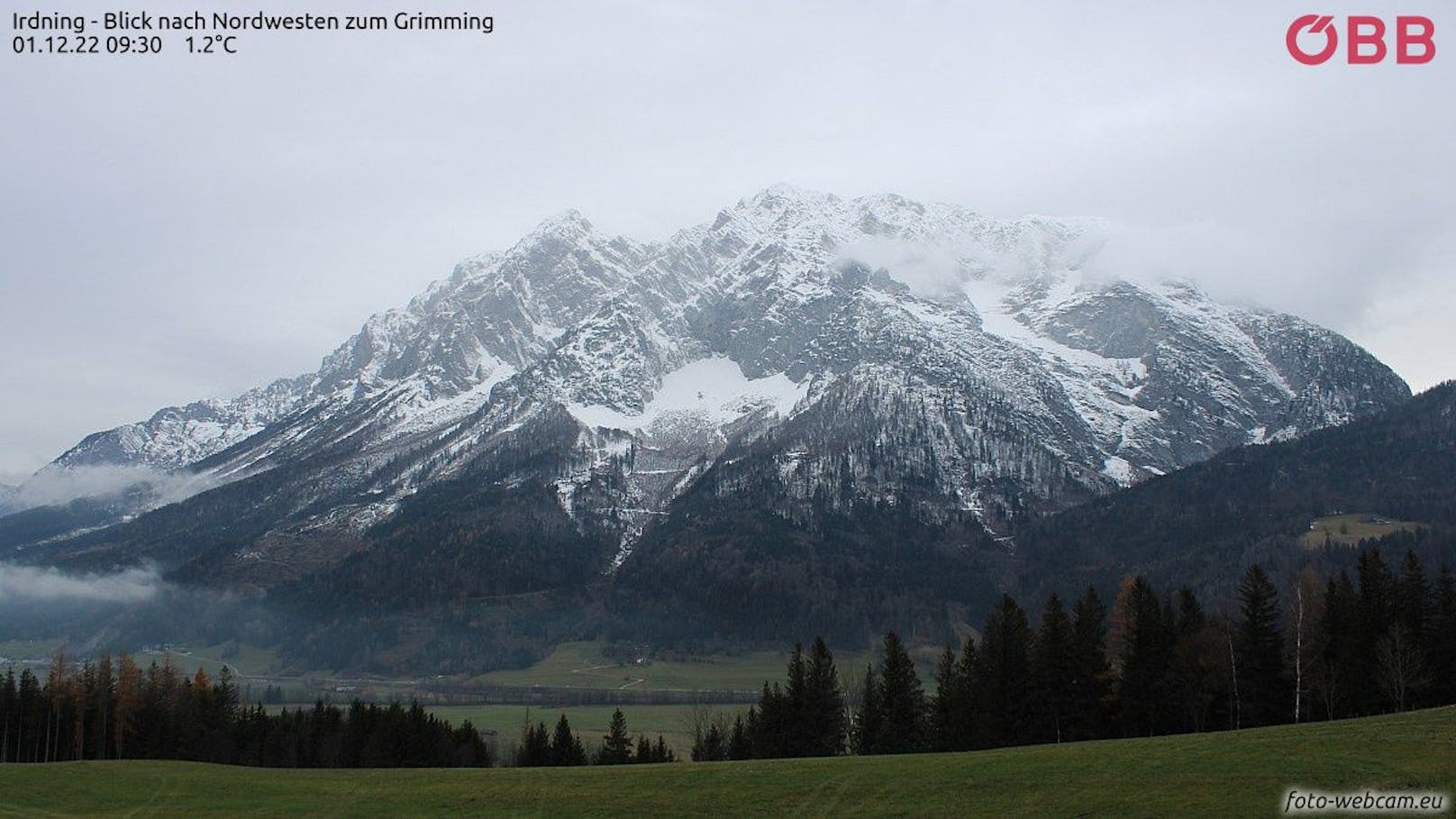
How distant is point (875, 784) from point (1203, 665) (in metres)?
35.7

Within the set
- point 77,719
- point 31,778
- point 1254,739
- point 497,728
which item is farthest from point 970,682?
point 497,728

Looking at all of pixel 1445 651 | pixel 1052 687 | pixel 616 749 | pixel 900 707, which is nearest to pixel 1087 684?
pixel 1052 687

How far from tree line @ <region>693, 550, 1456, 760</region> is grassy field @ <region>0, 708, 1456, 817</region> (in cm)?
1831

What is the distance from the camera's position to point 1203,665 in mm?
87375

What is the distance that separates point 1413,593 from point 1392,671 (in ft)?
38.3

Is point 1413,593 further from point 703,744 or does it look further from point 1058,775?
point 703,744

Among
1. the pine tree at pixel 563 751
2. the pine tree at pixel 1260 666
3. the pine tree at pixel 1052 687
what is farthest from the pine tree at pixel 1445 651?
the pine tree at pixel 563 751

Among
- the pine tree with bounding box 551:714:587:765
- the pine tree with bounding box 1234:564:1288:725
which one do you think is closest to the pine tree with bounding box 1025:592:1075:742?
the pine tree with bounding box 1234:564:1288:725

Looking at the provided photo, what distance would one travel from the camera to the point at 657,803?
2539 inches

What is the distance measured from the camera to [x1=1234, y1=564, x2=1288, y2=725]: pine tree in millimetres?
85500

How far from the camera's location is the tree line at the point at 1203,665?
8294 cm

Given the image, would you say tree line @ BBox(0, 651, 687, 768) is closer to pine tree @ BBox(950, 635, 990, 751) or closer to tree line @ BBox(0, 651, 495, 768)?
tree line @ BBox(0, 651, 495, 768)

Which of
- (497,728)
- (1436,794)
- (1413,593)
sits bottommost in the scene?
(497,728)

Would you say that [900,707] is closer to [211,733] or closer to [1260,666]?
[1260,666]
